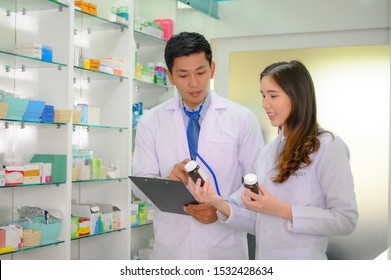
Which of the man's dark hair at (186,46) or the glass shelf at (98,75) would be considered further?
the glass shelf at (98,75)

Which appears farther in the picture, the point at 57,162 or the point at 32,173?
the point at 57,162

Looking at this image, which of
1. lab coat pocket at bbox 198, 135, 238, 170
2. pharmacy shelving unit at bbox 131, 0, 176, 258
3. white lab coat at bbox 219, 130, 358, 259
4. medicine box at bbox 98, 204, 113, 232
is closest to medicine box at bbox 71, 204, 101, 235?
medicine box at bbox 98, 204, 113, 232

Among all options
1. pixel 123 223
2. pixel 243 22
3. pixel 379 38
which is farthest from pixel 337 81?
pixel 123 223

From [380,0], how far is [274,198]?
354 centimetres

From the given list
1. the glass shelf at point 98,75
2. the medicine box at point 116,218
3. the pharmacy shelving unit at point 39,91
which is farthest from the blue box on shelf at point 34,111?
the medicine box at point 116,218

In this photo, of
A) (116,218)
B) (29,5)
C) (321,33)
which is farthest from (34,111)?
(321,33)

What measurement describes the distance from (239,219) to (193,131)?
590 millimetres

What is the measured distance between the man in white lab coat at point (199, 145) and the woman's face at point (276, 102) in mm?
503

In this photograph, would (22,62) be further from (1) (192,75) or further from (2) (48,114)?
(1) (192,75)

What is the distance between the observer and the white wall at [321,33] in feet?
16.4

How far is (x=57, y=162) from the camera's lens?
367 centimetres

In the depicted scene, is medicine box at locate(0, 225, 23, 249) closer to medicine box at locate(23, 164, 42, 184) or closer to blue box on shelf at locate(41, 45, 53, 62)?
medicine box at locate(23, 164, 42, 184)

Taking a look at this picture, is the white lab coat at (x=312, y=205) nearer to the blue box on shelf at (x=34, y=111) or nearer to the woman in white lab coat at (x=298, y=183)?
the woman in white lab coat at (x=298, y=183)
